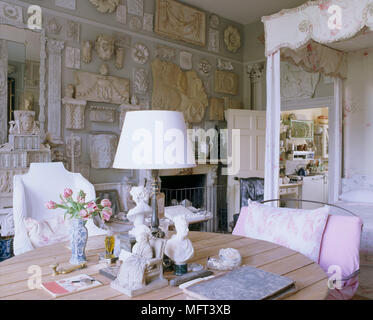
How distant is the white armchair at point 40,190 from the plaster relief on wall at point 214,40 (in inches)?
150

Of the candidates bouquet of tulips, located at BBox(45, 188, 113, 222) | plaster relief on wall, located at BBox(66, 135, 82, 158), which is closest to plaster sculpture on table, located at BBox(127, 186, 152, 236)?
bouquet of tulips, located at BBox(45, 188, 113, 222)

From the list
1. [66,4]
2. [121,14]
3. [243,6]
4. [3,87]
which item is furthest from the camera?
[243,6]

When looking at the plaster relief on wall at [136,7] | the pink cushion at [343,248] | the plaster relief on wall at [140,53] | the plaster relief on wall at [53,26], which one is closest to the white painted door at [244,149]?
the plaster relief on wall at [140,53]

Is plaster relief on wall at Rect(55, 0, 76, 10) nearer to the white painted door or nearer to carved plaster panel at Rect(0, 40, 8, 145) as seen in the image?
carved plaster panel at Rect(0, 40, 8, 145)

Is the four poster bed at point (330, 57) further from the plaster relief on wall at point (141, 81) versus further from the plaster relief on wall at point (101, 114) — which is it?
the plaster relief on wall at point (101, 114)

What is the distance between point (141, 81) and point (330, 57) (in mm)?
2777

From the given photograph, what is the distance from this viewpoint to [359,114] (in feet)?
16.9

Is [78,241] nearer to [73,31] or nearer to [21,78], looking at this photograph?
[21,78]

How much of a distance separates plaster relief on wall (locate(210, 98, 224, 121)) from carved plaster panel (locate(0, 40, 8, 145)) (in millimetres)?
3384

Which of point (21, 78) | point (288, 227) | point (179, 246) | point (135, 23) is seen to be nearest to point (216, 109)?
point (135, 23)

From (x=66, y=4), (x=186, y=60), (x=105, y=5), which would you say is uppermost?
(x=105, y=5)

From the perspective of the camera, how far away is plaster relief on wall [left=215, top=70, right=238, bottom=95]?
6.35 meters

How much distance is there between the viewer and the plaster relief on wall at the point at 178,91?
5.43 meters
